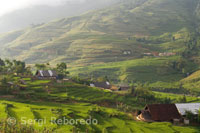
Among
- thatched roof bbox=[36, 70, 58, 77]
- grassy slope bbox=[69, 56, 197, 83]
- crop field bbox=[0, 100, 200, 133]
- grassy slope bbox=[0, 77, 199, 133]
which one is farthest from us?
grassy slope bbox=[69, 56, 197, 83]

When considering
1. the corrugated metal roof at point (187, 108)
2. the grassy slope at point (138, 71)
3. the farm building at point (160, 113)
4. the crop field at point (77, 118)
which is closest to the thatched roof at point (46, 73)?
the crop field at point (77, 118)

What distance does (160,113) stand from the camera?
62.0 metres

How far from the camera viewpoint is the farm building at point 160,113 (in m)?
61.0

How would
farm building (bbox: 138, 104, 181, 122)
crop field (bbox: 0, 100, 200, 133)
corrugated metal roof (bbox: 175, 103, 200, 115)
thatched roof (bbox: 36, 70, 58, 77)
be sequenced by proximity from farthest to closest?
thatched roof (bbox: 36, 70, 58, 77), corrugated metal roof (bbox: 175, 103, 200, 115), farm building (bbox: 138, 104, 181, 122), crop field (bbox: 0, 100, 200, 133)

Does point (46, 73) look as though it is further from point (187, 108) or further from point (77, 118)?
point (187, 108)

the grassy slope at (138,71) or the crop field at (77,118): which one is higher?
the grassy slope at (138,71)

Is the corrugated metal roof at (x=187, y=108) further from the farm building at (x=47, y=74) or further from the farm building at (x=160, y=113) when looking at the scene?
the farm building at (x=47, y=74)

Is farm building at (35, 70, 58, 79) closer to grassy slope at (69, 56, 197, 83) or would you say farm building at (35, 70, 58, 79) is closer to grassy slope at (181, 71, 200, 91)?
grassy slope at (69, 56, 197, 83)

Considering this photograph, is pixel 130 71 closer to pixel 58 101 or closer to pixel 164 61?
pixel 164 61

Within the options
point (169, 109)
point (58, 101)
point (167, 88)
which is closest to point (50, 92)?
point (58, 101)

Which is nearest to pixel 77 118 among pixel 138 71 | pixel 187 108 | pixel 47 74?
pixel 187 108

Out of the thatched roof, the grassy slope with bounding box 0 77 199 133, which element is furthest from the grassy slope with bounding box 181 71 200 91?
the thatched roof

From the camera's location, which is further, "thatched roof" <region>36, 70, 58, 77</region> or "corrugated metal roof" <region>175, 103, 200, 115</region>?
"thatched roof" <region>36, 70, 58, 77</region>

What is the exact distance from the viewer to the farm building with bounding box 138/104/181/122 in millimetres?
61031
